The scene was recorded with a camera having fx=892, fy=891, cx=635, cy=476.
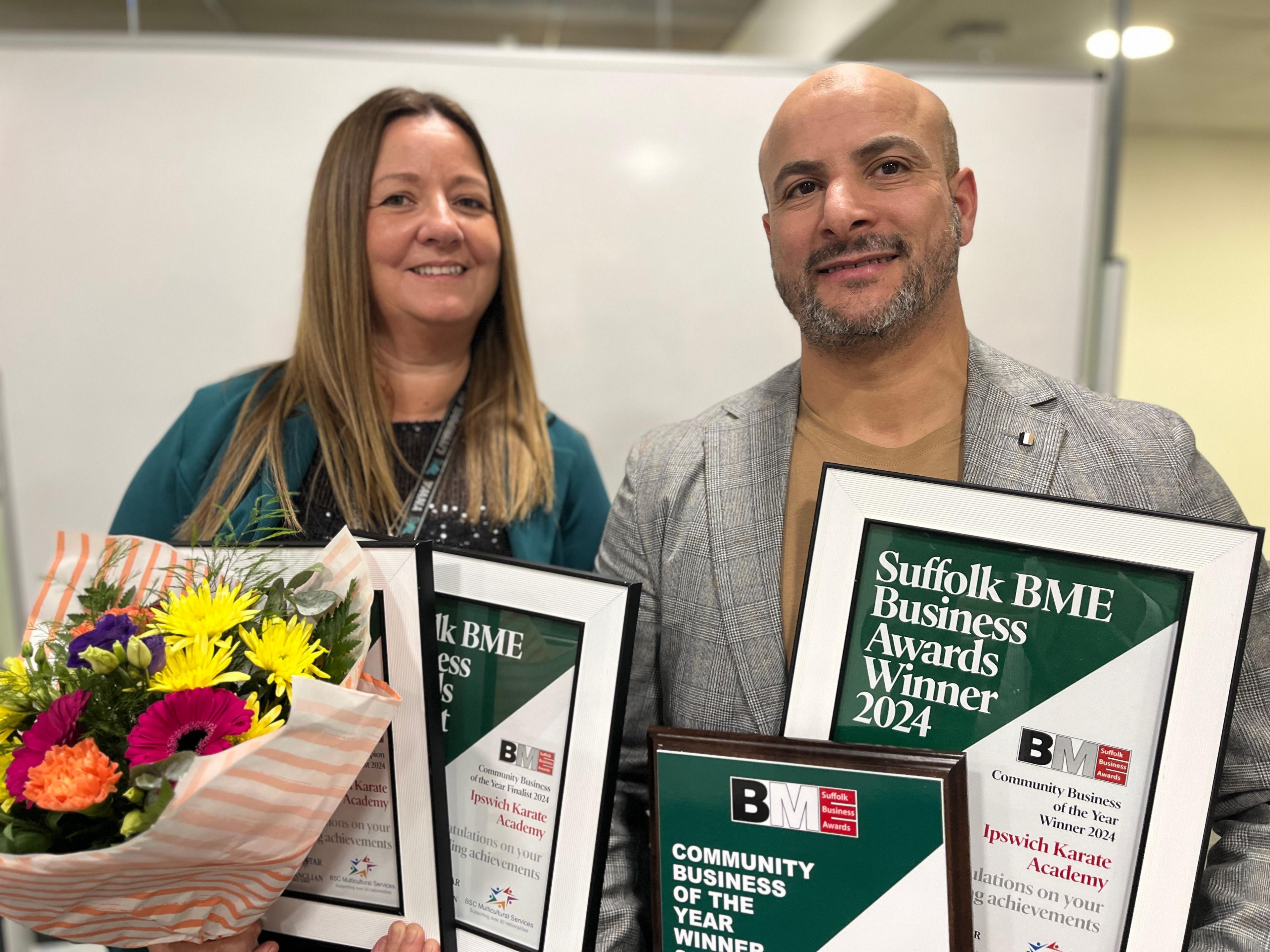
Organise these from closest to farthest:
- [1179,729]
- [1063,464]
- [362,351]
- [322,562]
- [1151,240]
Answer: [1179,729]
[322,562]
[1063,464]
[362,351]
[1151,240]

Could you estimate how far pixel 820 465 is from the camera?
1.31m

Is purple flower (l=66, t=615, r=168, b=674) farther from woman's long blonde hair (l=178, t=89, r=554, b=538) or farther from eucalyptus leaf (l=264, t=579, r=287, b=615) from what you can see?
woman's long blonde hair (l=178, t=89, r=554, b=538)

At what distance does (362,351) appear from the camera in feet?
5.68

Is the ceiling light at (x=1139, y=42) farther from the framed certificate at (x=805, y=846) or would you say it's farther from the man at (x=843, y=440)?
the framed certificate at (x=805, y=846)

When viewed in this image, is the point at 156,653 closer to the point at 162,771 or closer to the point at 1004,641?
the point at 162,771

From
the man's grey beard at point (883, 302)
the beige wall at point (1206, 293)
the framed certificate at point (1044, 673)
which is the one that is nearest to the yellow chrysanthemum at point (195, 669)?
the framed certificate at point (1044, 673)

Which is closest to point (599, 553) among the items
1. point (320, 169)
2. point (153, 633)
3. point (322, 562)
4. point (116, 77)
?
point (322, 562)

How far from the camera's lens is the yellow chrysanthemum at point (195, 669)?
0.90m

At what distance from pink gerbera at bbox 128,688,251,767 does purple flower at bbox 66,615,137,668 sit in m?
0.09

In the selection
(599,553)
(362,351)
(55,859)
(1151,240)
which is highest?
(1151,240)

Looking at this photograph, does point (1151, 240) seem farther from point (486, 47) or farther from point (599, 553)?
point (599, 553)

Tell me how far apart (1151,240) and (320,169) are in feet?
8.95

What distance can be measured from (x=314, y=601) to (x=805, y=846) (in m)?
0.60

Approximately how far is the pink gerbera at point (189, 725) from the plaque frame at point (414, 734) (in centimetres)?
21
